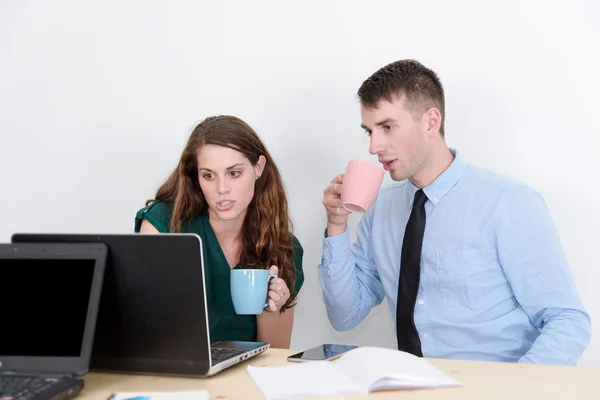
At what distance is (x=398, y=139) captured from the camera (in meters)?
1.89

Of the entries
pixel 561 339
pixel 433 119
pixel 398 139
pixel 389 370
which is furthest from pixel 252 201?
pixel 389 370

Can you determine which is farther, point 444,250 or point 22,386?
point 444,250

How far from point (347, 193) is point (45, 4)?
1868mm

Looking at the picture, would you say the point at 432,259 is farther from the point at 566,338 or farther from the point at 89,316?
the point at 89,316

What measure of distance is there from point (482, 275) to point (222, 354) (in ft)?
2.87

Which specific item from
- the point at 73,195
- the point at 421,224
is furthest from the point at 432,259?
the point at 73,195

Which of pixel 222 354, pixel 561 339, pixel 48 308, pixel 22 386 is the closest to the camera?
pixel 22 386

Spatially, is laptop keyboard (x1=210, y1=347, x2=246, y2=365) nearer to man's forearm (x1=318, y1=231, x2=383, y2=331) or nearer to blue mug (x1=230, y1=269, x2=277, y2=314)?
blue mug (x1=230, y1=269, x2=277, y2=314)

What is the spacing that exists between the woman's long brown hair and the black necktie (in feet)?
1.15

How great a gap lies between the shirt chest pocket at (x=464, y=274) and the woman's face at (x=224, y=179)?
65 cm

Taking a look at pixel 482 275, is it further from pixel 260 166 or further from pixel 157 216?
pixel 157 216

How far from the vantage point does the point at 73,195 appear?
269 centimetres

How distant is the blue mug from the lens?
145cm

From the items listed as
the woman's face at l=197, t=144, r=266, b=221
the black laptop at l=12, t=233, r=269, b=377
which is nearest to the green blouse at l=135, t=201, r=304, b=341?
the woman's face at l=197, t=144, r=266, b=221
